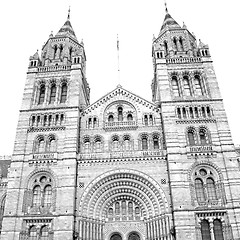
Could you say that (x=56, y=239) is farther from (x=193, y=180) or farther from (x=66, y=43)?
(x=66, y=43)

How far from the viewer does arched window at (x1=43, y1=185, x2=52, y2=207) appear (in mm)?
24438

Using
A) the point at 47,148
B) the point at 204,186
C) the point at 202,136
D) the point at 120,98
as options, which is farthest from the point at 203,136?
the point at 47,148

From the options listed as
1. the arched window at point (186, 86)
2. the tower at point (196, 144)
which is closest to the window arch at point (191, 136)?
the tower at point (196, 144)

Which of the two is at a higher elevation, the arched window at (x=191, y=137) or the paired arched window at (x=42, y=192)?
the arched window at (x=191, y=137)

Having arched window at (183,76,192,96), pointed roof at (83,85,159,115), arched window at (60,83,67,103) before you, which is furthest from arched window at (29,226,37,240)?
arched window at (183,76,192,96)

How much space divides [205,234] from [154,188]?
5.13m

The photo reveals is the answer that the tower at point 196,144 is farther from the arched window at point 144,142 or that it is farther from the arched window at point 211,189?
the arched window at point 144,142

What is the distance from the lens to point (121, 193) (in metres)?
25.4

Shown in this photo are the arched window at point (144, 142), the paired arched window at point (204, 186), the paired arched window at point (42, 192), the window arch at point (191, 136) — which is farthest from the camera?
the arched window at point (144, 142)

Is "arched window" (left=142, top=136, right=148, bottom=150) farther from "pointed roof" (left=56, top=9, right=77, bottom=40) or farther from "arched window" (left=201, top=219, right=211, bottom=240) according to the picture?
"pointed roof" (left=56, top=9, right=77, bottom=40)

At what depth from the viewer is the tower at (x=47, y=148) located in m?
23.3

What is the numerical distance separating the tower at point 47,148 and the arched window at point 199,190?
9.93m

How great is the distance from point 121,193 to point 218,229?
8096 mm

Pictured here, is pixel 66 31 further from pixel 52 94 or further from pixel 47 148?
pixel 47 148
